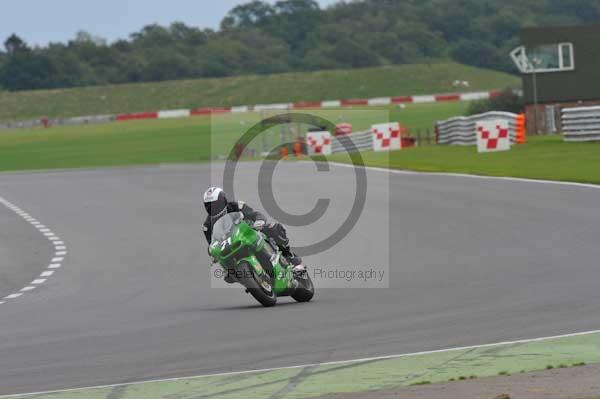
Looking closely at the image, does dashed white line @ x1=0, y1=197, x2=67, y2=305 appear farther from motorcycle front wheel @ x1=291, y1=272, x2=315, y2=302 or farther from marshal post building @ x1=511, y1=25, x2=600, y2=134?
marshal post building @ x1=511, y1=25, x2=600, y2=134

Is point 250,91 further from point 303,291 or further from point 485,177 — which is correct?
point 303,291

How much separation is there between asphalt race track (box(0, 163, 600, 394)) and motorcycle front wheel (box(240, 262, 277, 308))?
18 cm

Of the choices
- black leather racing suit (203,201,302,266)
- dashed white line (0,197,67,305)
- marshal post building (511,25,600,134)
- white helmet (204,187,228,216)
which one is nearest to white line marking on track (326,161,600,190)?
dashed white line (0,197,67,305)

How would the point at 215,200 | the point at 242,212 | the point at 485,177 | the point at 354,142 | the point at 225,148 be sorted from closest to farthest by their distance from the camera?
the point at 215,200, the point at 242,212, the point at 485,177, the point at 354,142, the point at 225,148

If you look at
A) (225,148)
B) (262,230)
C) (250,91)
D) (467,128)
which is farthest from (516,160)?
(250,91)

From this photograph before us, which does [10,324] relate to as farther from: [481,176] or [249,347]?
[481,176]

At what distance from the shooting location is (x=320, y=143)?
183ft

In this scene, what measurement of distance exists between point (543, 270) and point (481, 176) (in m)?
17.5

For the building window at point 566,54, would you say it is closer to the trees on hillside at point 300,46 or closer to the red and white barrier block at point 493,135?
the red and white barrier block at point 493,135

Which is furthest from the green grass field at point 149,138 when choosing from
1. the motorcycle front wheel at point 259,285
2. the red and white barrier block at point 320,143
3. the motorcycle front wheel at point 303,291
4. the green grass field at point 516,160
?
the motorcycle front wheel at point 259,285

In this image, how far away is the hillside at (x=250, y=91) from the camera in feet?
371

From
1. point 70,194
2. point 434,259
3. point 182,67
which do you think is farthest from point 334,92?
point 434,259

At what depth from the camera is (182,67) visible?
156 m

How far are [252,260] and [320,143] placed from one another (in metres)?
41.7
